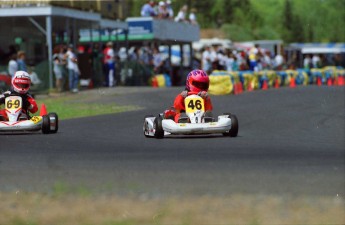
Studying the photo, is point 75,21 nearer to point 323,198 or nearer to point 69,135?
point 69,135

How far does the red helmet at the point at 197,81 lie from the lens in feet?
37.0

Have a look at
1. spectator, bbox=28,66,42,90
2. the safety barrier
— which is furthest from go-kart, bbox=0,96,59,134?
the safety barrier

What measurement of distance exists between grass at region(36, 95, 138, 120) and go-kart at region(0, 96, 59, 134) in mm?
3836

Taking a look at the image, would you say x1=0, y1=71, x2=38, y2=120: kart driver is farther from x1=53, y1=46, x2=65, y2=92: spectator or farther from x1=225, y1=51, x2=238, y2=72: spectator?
x1=225, y1=51, x2=238, y2=72: spectator

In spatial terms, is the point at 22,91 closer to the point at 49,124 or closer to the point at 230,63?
the point at 49,124

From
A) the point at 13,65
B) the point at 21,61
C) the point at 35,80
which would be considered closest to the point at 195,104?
the point at 13,65

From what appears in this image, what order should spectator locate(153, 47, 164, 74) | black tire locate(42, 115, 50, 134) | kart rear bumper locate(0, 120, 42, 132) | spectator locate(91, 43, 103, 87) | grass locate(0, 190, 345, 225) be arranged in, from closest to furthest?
grass locate(0, 190, 345, 225) < kart rear bumper locate(0, 120, 42, 132) < black tire locate(42, 115, 50, 134) < spectator locate(91, 43, 103, 87) < spectator locate(153, 47, 164, 74)

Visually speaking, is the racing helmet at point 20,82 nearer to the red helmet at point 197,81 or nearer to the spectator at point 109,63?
the red helmet at point 197,81

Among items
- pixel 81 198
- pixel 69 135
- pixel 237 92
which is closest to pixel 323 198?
pixel 81 198

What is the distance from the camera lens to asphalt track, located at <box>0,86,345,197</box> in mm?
7523

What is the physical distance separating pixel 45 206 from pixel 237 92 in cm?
1945

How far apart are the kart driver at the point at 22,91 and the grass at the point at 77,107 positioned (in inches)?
145

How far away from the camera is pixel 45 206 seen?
21.6 ft

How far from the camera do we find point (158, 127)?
1120cm
